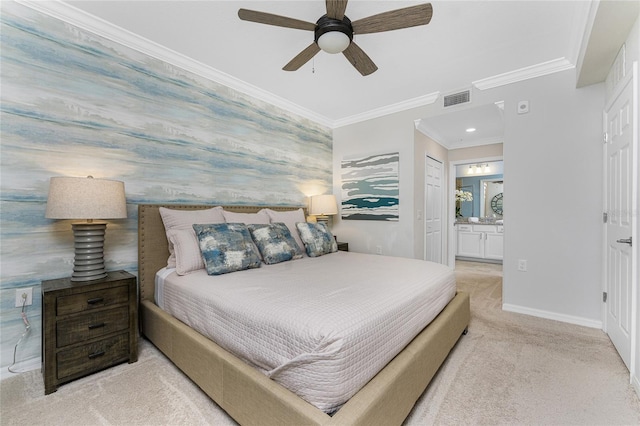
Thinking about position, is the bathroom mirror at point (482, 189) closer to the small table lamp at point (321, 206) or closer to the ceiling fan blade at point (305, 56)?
the small table lamp at point (321, 206)

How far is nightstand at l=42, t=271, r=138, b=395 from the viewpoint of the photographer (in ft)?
5.63

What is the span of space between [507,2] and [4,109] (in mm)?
3568

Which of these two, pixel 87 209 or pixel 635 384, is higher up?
pixel 87 209

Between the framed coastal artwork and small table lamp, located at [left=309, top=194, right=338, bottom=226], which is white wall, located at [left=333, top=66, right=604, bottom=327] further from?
small table lamp, located at [left=309, top=194, right=338, bottom=226]

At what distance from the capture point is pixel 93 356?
73.7 inches

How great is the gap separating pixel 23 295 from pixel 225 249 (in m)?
1.36

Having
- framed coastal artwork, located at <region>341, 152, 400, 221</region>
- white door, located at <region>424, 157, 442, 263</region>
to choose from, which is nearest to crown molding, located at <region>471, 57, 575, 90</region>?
framed coastal artwork, located at <region>341, 152, 400, 221</region>

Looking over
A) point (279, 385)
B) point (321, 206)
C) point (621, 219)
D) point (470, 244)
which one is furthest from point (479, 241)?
point (279, 385)

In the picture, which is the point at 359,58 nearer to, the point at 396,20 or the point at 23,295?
the point at 396,20

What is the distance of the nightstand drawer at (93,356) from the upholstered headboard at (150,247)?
1.54ft

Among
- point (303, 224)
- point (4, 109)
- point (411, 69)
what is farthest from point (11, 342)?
point (411, 69)

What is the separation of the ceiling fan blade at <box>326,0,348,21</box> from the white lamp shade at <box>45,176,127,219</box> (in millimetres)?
1894

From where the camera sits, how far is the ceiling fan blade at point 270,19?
1.68 metres

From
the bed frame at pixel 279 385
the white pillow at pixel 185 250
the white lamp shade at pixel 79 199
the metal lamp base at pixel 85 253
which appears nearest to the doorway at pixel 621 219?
the bed frame at pixel 279 385
